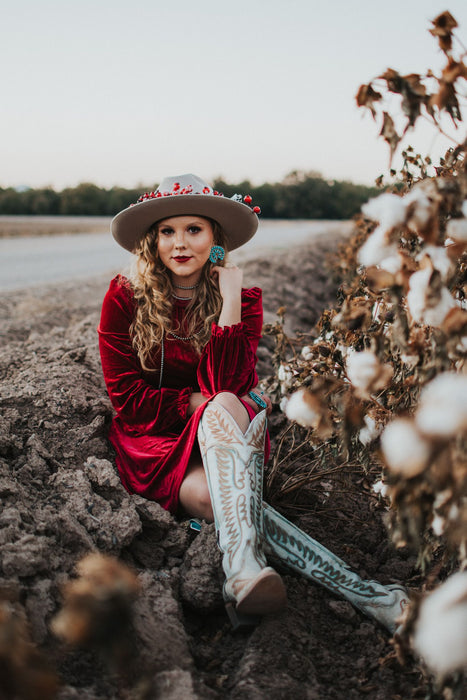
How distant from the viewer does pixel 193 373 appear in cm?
269

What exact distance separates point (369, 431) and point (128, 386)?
1.12m

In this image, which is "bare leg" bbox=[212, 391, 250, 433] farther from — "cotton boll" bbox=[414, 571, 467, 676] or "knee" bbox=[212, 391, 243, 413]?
"cotton boll" bbox=[414, 571, 467, 676]

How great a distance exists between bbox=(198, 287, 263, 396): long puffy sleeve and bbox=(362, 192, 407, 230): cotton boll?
126cm

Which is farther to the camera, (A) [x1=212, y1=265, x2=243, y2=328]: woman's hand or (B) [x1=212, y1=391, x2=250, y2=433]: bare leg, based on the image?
(A) [x1=212, y1=265, x2=243, y2=328]: woman's hand

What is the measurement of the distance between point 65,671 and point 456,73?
5.58ft

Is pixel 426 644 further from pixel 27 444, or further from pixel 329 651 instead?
pixel 27 444

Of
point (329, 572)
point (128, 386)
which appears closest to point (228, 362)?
point (128, 386)

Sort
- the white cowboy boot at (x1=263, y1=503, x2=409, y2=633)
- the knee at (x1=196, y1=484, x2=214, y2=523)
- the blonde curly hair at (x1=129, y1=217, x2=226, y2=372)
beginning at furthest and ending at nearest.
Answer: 1. the blonde curly hair at (x1=129, y1=217, x2=226, y2=372)
2. the knee at (x1=196, y1=484, x2=214, y2=523)
3. the white cowboy boot at (x1=263, y1=503, x2=409, y2=633)

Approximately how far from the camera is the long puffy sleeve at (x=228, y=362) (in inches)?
95.7

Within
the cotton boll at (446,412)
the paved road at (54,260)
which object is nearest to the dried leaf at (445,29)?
the cotton boll at (446,412)

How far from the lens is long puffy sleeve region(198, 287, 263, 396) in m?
2.43

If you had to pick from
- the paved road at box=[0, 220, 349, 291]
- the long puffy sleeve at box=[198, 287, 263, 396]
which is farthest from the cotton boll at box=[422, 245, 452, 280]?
the paved road at box=[0, 220, 349, 291]

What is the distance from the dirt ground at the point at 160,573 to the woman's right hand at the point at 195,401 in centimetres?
41

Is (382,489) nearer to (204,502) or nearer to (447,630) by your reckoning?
(204,502)
